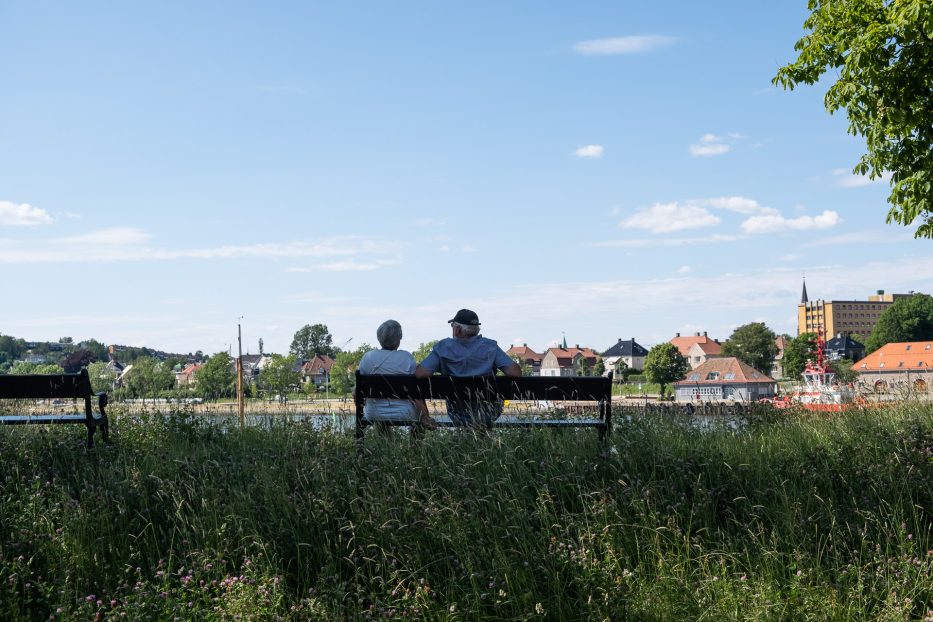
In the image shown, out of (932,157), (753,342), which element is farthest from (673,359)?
(932,157)

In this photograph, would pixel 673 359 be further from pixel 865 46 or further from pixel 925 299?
pixel 865 46

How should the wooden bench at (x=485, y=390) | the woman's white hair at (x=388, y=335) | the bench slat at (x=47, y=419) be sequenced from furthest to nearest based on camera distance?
the woman's white hair at (x=388, y=335)
the bench slat at (x=47, y=419)
the wooden bench at (x=485, y=390)

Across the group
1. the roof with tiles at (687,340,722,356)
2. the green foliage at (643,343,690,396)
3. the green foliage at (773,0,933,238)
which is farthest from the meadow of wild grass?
the roof with tiles at (687,340,722,356)

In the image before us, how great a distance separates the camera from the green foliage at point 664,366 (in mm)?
122875

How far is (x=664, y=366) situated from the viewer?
122875 millimetres

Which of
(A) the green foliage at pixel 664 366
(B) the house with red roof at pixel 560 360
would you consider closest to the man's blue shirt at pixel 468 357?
(A) the green foliage at pixel 664 366

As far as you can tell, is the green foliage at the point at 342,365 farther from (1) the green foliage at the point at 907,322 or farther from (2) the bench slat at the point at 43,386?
(2) the bench slat at the point at 43,386

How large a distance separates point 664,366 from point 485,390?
119 m

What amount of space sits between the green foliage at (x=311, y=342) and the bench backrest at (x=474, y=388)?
A: 17681 centimetres

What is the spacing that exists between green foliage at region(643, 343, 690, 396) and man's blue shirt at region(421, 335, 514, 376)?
117 meters

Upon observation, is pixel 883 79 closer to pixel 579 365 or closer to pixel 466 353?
pixel 466 353

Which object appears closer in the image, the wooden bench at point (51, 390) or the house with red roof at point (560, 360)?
the wooden bench at point (51, 390)

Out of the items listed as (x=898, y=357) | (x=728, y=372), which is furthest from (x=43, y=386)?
(x=898, y=357)

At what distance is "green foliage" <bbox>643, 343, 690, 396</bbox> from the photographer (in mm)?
122875
